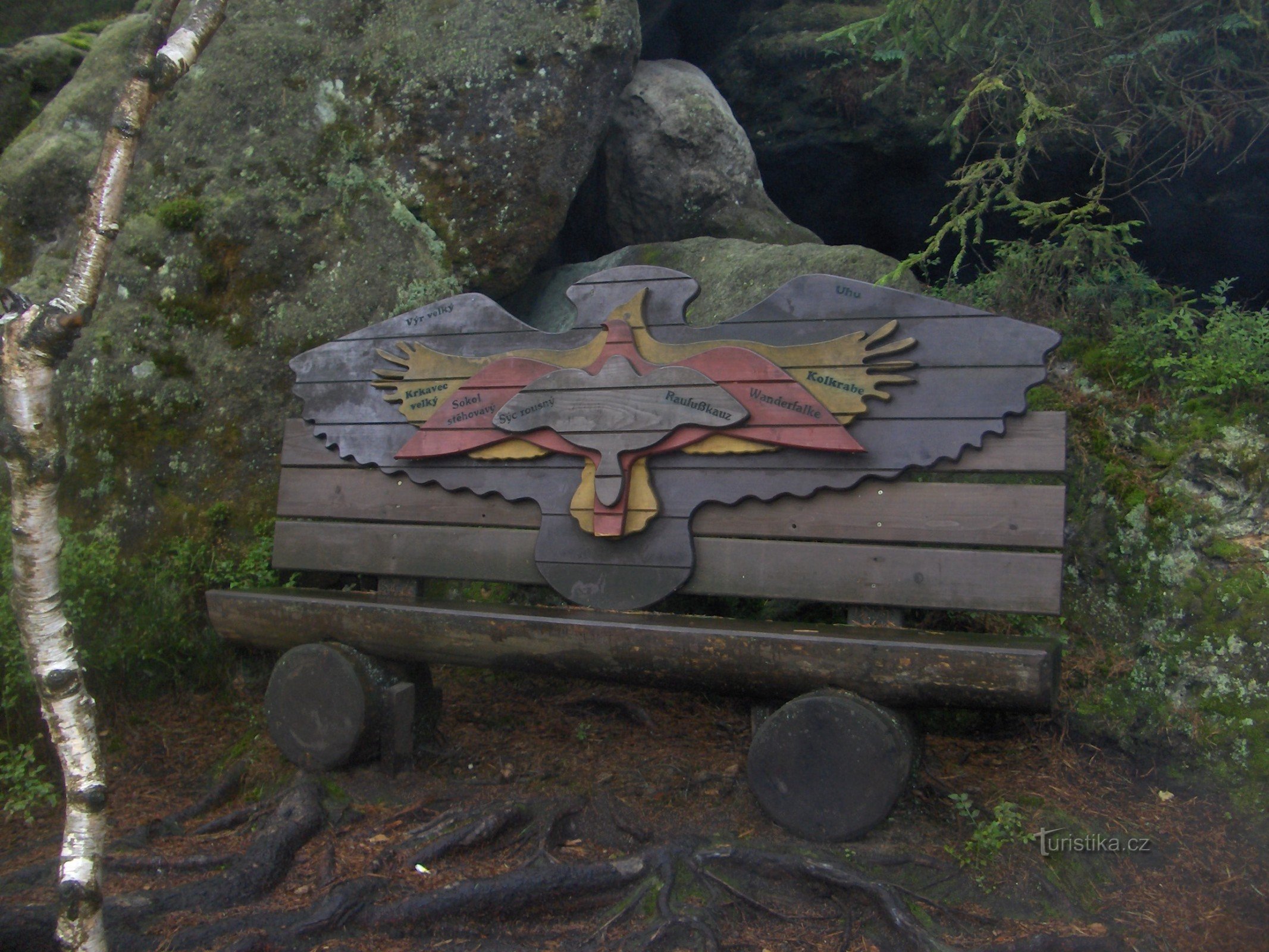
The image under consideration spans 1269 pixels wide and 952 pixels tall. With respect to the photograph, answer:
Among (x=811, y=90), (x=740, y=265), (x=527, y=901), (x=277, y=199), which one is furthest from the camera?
(x=811, y=90)

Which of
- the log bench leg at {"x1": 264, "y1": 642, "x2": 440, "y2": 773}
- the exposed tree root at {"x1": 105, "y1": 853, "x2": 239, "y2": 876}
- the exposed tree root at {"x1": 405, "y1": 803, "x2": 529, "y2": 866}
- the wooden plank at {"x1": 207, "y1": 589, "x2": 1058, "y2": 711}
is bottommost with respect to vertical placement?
the exposed tree root at {"x1": 105, "y1": 853, "x2": 239, "y2": 876}

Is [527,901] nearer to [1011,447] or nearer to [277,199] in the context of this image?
[1011,447]

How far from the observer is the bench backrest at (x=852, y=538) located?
11.5ft

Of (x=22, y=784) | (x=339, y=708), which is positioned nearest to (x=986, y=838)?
(x=339, y=708)

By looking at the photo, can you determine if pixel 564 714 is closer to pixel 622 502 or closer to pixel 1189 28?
pixel 622 502

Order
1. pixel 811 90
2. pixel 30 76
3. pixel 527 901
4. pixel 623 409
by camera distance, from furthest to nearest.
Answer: pixel 811 90 < pixel 30 76 < pixel 623 409 < pixel 527 901

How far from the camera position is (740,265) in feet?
18.5

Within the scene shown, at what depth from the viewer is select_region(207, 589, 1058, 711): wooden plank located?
3305 mm

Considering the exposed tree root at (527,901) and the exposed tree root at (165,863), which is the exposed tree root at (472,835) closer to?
the exposed tree root at (527,901)

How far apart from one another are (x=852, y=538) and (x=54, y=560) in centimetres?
277

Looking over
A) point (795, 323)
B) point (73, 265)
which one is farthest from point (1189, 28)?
point (73, 265)

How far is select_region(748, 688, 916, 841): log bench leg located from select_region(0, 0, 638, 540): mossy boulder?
3332 millimetres

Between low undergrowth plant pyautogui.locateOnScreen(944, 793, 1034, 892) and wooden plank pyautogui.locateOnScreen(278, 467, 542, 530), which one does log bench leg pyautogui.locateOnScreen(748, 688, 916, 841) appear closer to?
low undergrowth plant pyautogui.locateOnScreen(944, 793, 1034, 892)

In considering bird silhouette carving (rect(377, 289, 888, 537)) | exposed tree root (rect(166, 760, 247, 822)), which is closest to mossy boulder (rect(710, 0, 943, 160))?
bird silhouette carving (rect(377, 289, 888, 537))
